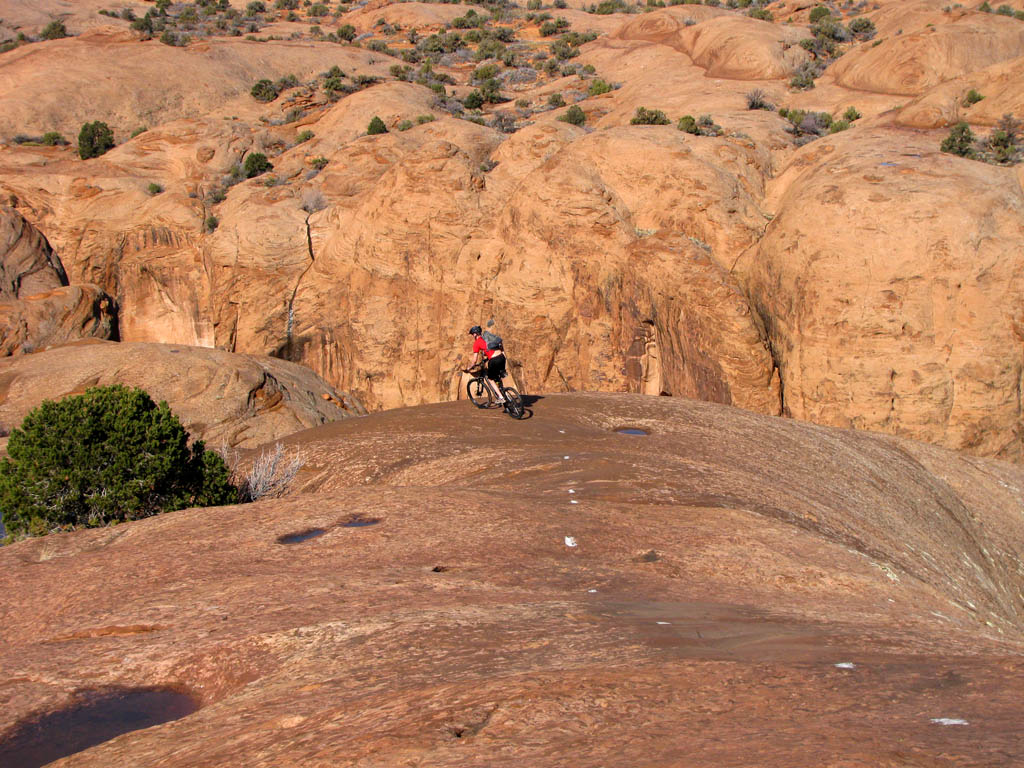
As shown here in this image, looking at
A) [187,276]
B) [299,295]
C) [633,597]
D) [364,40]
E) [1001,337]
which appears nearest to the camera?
[633,597]

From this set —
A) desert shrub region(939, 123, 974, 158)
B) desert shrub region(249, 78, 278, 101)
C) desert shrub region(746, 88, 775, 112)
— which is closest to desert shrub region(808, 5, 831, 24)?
desert shrub region(746, 88, 775, 112)

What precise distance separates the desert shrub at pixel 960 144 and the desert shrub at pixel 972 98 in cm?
376

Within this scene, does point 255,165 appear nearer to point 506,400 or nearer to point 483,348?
point 483,348

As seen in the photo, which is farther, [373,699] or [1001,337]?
[1001,337]

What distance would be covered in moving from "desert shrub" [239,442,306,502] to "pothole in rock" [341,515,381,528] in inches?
171

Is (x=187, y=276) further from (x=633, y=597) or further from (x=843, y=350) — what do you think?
(x=633, y=597)

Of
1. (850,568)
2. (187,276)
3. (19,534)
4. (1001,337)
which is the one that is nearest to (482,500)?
(850,568)

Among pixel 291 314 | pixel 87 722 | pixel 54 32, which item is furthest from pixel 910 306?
pixel 54 32

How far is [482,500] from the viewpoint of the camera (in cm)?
1127

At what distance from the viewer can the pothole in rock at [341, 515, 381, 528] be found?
1046 centimetres

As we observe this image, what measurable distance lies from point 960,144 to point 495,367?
1995 cm

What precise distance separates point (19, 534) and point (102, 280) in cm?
2706

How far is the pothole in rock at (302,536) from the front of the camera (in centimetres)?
999

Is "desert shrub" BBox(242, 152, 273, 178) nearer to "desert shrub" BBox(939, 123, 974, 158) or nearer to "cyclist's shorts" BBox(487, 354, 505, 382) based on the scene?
"cyclist's shorts" BBox(487, 354, 505, 382)
